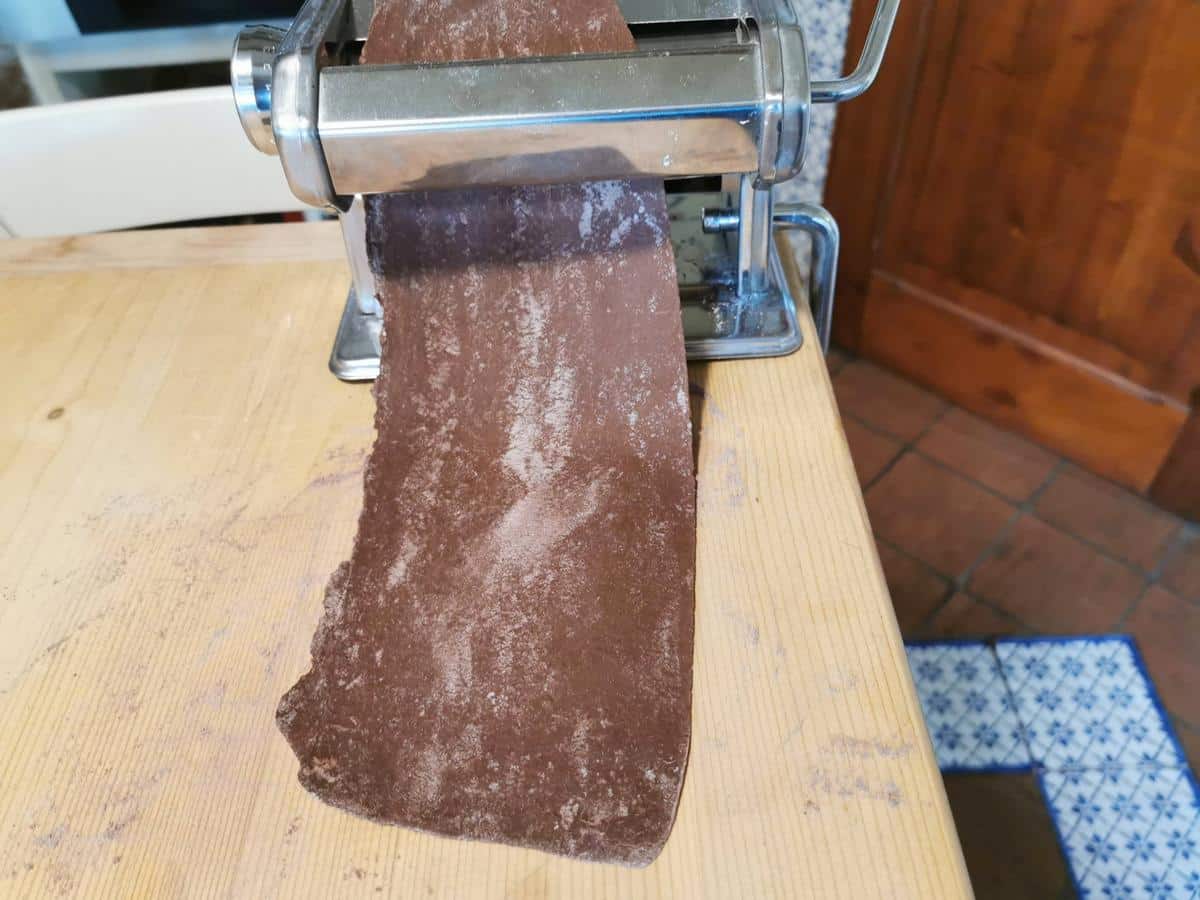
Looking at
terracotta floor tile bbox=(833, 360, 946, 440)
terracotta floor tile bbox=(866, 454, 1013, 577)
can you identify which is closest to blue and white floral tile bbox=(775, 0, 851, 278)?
terracotta floor tile bbox=(833, 360, 946, 440)

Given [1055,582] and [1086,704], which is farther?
[1055,582]

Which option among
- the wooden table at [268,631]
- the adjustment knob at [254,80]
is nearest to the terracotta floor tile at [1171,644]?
the wooden table at [268,631]

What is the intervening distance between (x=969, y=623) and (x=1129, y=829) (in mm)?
325

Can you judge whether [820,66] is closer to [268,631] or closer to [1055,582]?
[1055,582]

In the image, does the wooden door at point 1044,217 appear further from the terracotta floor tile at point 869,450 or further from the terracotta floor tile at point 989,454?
the terracotta floor tile at point 869,450

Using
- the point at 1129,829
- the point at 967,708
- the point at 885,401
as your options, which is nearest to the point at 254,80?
the point at 967,708

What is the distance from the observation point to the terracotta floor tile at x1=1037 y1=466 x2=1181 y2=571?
56.3 inches

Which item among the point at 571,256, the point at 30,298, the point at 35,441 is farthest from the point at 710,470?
the point at 30,298

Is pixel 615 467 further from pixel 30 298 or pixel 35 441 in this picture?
pixel 30 298

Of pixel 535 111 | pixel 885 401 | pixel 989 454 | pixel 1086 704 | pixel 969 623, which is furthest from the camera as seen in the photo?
pixel 885 401

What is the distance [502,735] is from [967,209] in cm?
130

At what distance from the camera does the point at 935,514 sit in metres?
1.50

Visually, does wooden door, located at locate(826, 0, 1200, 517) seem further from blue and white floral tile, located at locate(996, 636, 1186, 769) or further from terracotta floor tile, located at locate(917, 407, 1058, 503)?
blue and white floral tile, located at locate(996, 636, 1186, 769)

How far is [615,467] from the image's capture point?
0.61 metres
